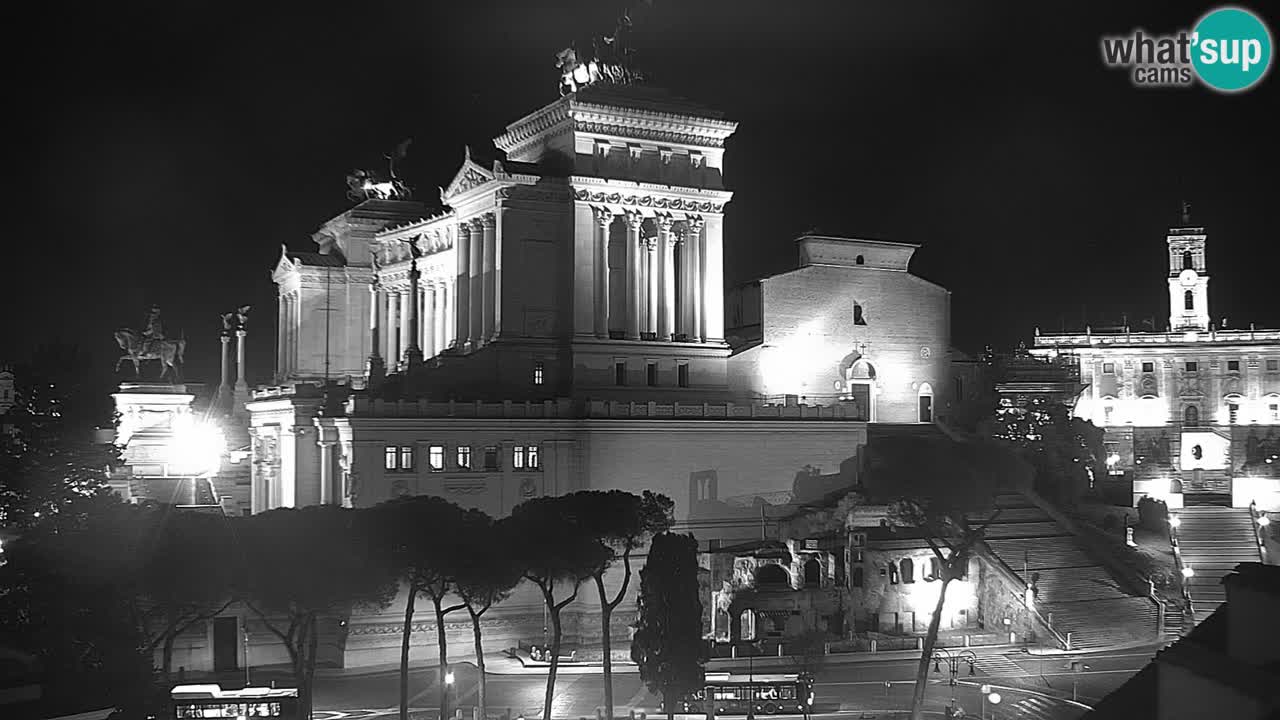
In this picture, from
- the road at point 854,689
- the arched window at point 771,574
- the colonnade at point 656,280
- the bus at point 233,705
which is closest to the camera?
the bus at point 233,705

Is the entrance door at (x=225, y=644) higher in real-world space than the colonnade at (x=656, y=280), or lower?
lower

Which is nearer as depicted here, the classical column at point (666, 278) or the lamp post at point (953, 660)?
the lamp post at point (953, 660)

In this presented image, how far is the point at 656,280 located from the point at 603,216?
528 cm

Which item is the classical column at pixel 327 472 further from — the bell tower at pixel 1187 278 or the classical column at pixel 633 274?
A: the bell tower at pixel 1187 278

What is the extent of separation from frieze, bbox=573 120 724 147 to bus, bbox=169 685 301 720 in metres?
42.7

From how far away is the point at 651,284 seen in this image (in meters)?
80.1

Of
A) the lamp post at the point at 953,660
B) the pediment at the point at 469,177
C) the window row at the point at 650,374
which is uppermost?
the pediment at the point at 469,177

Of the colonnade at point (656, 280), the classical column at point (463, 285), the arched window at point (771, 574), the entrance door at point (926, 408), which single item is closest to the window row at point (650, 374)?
the colonnade at point (656, 280)

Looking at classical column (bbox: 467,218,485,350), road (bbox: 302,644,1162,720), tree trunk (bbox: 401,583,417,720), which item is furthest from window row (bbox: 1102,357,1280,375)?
tree trunk (bbox: 401,583,417,720)

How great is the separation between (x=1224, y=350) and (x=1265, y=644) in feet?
383

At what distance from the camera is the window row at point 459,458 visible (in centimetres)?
6600

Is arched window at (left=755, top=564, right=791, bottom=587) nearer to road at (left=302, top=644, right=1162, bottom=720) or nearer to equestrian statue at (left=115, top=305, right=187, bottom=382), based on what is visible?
road at (left=302, top=644, right=1162, bottom=720)

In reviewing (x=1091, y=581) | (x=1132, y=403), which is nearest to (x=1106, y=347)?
(x=1132, y=403)

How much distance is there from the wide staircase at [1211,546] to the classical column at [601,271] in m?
36.1
